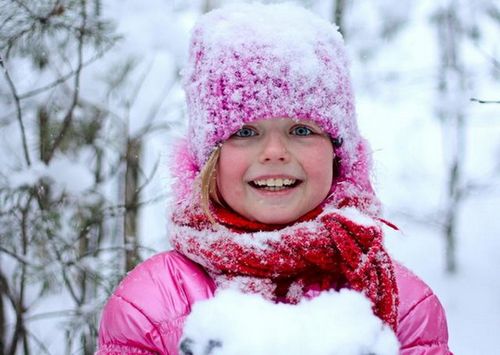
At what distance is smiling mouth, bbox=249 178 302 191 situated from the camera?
1487mm

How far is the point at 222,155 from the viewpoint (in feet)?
5.05

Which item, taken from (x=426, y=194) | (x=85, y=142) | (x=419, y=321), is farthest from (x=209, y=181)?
(x=426, y=194)

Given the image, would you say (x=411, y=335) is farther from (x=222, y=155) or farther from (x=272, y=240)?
(x=222, y=155)

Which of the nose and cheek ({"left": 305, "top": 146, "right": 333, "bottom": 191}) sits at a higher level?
the nose

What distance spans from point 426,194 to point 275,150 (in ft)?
30.9

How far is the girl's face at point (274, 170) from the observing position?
4.85ft

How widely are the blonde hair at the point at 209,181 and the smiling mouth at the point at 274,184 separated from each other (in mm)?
111

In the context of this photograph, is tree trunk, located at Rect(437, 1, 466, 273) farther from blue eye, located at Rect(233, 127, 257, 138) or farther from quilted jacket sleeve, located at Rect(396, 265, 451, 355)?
blue eye, located at Rect(233, 127, 257, 138)

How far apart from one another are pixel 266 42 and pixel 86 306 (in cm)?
158

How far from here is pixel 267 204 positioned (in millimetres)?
1493

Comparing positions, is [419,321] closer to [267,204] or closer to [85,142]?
[267,204]

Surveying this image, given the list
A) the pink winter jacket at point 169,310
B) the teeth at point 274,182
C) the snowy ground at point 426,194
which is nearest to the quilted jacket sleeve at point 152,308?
the pink winter jacket at point 169,310

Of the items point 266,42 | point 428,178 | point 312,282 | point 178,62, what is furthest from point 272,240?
point 428,178

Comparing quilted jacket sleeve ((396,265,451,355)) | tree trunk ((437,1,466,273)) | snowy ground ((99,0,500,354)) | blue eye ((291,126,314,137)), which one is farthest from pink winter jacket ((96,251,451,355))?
tree trunk ((437,1,466,273))
